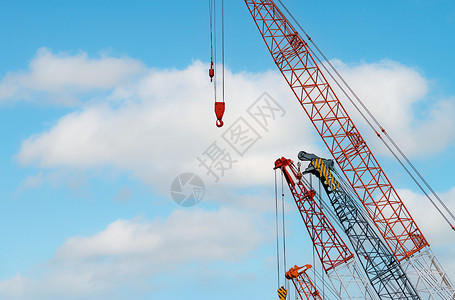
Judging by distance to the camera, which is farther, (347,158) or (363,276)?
(363,276)

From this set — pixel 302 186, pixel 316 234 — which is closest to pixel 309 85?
pixel 302 186

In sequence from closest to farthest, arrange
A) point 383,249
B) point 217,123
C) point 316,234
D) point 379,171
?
point 217,123
point 379,171
point 383,249
point 316,234

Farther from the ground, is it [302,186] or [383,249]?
[302,186]

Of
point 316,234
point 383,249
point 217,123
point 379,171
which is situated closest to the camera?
point 217,123

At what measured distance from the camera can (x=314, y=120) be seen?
71.9 metres

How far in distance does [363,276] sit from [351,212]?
876cm

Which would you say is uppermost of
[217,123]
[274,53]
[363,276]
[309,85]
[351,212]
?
[274,53]

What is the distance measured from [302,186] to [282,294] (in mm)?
15760

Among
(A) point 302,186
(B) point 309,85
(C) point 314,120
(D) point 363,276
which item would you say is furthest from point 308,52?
(D) point 363,276

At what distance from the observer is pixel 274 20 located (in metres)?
73.4

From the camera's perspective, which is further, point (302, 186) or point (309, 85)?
point (302, 186)

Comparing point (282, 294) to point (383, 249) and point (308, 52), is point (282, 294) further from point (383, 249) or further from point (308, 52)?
point (308, 52)

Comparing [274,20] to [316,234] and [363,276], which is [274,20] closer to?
[316,234]

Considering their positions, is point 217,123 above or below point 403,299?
above
